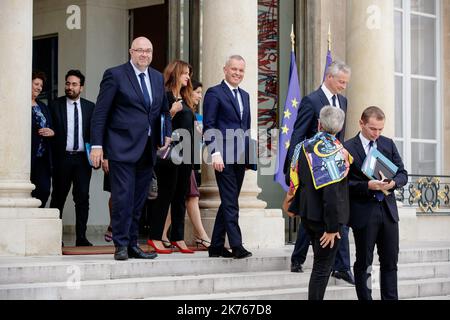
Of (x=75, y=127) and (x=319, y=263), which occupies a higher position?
(x=75, y=127)

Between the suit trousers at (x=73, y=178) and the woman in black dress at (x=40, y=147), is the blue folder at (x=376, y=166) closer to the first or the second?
the suit trousers at (x=73, y=178)

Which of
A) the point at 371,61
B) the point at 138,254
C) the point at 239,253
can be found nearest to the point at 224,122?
the point at 239,253

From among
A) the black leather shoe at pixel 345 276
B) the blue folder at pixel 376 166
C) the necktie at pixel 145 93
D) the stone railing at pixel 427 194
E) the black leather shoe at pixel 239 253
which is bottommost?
the black leather shoe at pixel 345 276

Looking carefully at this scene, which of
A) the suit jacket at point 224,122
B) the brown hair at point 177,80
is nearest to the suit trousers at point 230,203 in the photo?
the suit jacket at point 224,122

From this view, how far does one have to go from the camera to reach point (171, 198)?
33.3 feet

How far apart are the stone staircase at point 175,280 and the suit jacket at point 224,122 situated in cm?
100

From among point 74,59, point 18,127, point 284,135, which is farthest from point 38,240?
point 74,59

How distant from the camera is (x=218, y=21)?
37.4ft

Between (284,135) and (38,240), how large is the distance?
4.06 metres

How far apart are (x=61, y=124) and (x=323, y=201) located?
406 centimetres

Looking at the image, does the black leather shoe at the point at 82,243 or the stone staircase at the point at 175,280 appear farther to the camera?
the black leather shoe at the point at 82,243

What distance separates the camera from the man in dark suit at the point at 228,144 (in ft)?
31.3

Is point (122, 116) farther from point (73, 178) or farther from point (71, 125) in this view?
point (73, 178)
